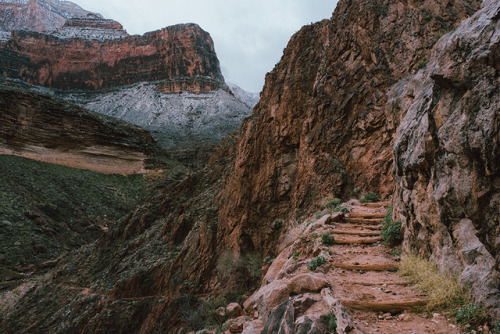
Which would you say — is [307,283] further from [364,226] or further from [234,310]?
[234,310]

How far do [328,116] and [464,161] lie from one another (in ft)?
40.9

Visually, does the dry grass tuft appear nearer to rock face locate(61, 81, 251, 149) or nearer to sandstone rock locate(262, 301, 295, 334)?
sandstone rock locate(262, 301, 295, 334)

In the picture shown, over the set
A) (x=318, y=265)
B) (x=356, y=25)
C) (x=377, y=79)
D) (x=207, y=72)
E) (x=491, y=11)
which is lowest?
(x=318, y=265)

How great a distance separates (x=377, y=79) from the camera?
14750 millimetres

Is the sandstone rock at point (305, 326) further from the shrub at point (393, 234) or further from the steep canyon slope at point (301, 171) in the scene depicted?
the shrub at point (393, 234)

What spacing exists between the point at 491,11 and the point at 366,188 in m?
10.1

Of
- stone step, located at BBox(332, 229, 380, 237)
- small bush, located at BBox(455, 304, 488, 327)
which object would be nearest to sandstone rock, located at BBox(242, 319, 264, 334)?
small bush, located at BBox(455, 304, 488, 327)

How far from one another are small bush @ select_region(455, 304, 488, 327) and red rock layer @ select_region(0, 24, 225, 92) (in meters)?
103

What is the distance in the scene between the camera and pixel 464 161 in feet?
14.4

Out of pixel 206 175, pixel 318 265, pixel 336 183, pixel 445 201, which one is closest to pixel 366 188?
pixel 336 183

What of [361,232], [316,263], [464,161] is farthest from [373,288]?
[361,232]

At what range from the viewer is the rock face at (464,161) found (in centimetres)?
391

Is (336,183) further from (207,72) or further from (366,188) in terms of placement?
(207,72)

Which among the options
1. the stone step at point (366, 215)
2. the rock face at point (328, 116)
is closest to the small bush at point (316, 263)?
the stone step at point (366, 215)
